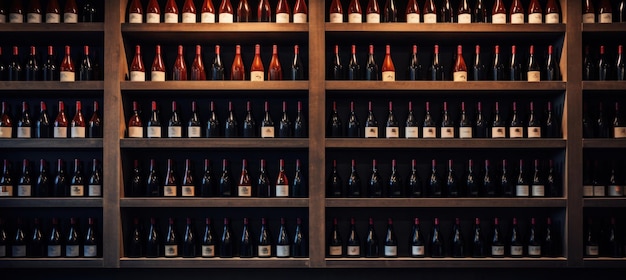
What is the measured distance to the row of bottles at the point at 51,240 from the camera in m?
3.42

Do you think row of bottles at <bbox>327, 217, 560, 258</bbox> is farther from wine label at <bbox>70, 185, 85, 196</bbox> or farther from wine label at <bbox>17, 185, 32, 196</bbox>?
wine label at <bbox>17, 185, 32, 196</bbox>

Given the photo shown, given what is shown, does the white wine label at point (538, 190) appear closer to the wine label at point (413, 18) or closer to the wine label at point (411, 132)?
the wine label at point (411, 132)

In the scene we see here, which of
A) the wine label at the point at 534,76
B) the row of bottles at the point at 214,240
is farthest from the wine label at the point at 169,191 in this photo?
the wine label at the point at 534,76

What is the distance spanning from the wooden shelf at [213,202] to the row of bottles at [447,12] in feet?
3.44

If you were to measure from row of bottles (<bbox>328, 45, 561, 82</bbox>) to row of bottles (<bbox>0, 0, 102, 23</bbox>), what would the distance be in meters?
1.49

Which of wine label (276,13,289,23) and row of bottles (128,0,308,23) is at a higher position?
row of bottles (128,0,308,23)

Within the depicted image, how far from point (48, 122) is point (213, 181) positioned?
1047mm

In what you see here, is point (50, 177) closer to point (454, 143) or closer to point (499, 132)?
point (454, 143)

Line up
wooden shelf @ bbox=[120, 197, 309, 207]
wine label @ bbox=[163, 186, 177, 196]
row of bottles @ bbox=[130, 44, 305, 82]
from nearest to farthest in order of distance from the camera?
1. wooden shelf @ bbox=[120, 197, 309, 207]
2. wine label @ bbox=[163, 186, 177, 196]
3. row of bottles @ bbox=[130, 44, 305, 82]

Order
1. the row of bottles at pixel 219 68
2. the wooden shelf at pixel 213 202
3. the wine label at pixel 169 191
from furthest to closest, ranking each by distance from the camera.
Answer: the row of bottles at pixel 219 68
the wine label at pixel 169 191
the wooden shelf at pixel 213 202

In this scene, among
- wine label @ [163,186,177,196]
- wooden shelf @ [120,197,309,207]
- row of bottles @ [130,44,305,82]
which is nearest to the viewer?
wooden shelf @ [120,197,309,207]

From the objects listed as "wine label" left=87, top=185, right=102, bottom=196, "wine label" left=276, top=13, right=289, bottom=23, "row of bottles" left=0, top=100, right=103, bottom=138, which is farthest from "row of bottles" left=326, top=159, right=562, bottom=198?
"row of bottles" left=0, top=100, right=103, bottom=138

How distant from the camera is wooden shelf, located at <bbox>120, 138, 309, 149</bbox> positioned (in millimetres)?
3342

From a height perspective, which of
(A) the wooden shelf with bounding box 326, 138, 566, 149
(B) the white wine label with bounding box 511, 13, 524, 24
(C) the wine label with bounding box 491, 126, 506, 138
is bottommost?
(A) the wooden shelf with bounding box 326, 138, 566, 149
